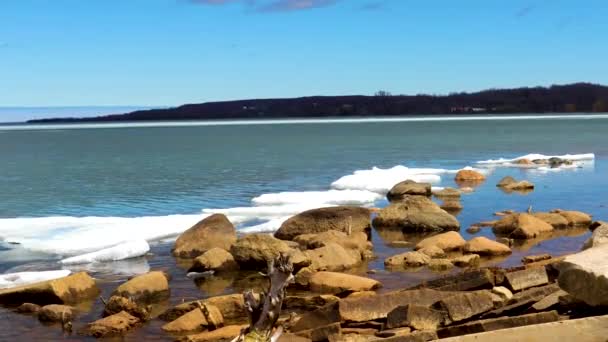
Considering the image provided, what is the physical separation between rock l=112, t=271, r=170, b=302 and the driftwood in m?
5.87

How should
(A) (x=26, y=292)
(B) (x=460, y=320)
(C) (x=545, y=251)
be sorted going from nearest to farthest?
(B) (x=460, y=320) → (A) (x=26, y=292) → (C) (x=545, y=251)

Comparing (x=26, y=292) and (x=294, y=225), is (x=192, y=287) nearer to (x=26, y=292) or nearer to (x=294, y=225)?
(x=26, y=292)

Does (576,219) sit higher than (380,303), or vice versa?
(380,303)

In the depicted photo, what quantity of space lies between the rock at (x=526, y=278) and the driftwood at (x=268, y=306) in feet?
15.0

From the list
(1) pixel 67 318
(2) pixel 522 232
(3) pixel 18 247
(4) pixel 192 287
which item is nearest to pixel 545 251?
(2) pixel 522 232

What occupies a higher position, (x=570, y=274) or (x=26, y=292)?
(x=570, y=274)

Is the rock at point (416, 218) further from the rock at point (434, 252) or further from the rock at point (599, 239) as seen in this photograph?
the rock at point (599, 239)

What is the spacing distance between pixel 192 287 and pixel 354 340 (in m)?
4.61

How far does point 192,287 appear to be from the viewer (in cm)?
1213

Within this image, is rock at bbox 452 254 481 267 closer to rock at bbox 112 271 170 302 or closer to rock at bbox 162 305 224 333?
rock at bbox 112 271 170 302

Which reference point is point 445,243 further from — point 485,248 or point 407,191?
point 407,191

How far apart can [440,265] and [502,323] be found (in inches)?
227

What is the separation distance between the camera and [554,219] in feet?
56.6

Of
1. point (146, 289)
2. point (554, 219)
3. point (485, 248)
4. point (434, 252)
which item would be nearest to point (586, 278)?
point (146, 289)
